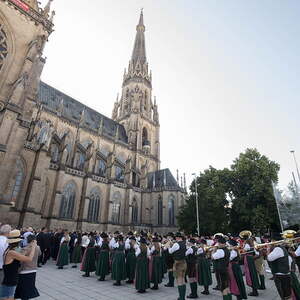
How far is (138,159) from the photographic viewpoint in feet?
131

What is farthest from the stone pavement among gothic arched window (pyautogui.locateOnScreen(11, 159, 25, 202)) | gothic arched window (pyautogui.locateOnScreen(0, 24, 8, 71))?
gothic arched window (pyautogui.locateOnScreen(0, 24, 8, 71))

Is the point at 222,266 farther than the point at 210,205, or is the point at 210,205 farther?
the point at 210,205

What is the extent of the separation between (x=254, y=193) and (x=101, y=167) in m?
22.1

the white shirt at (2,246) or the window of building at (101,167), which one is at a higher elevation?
the window of building at (101,167)

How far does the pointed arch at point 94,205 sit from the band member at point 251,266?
74.6 ft

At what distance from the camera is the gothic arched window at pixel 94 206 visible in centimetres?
2796

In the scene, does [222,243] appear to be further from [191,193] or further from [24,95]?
[191,193]

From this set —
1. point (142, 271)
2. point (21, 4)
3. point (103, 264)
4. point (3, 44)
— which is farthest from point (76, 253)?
point (21, 4)

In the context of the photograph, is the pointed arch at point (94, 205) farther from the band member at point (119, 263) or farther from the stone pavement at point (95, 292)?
the band member at point (119, 263)

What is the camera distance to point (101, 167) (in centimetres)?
3331

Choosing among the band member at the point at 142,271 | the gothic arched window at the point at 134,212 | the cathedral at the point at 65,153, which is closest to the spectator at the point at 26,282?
the band member at the point at 142,271

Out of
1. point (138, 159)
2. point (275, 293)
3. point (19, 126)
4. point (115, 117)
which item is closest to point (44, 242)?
point (19, 126)

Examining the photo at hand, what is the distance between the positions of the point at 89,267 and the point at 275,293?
8202 mm

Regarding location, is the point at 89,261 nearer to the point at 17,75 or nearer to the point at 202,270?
the point at 202,270
